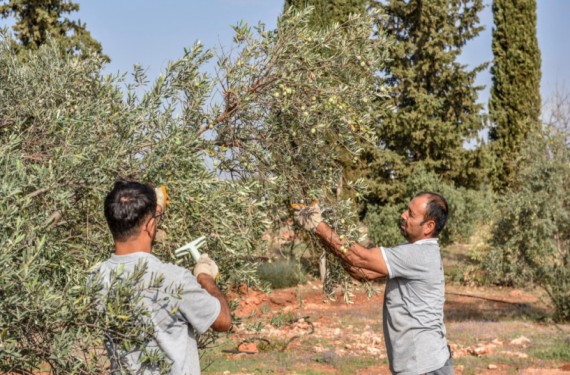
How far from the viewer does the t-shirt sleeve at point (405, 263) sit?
5.18 meters

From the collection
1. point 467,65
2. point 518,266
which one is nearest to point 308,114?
point 518,266

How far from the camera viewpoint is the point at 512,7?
34.0 meters

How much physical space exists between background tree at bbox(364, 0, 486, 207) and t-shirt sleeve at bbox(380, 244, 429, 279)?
20362 millimetres

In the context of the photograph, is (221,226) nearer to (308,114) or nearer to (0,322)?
(308,114)

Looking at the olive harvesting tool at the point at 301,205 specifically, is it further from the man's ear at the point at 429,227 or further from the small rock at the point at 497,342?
the small rock at the point at 497,342

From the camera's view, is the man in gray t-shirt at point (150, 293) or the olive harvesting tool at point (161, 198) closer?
the man in gray t-shirt at point (150, 293)

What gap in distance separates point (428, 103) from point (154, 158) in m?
22.9

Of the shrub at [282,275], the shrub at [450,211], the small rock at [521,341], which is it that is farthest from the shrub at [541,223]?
the shrub at [282,275]

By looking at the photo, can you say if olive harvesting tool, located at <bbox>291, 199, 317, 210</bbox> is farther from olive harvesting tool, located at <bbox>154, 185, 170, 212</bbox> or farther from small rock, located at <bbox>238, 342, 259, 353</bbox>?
small rock, located at <bbox>238, 342, 259, 353</bbox>

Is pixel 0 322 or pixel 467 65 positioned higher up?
pixel 467 65

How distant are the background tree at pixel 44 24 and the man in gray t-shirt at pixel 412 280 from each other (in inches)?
733

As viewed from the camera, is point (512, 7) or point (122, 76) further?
point (512, 7)

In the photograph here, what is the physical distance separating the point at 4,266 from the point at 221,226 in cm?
167

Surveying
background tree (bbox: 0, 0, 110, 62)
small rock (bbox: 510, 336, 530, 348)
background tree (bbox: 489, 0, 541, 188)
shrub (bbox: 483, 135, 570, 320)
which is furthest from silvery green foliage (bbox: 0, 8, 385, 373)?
background tree (bbox: 489, 0, 541, 188)
